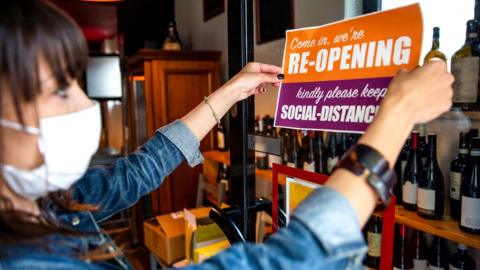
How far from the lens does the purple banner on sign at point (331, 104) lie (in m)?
0.69

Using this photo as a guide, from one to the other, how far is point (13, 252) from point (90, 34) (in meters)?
7.27

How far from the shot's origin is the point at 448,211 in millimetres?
1150

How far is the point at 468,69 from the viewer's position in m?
1.03

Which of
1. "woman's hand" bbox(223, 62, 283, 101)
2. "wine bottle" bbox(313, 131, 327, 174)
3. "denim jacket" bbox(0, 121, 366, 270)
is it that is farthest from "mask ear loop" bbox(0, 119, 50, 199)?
"wine bottle" bbox(313, 131, 327, 174)

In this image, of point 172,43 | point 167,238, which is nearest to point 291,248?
point 167,238

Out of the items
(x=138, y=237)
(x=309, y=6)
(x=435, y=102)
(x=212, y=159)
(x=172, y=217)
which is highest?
(x=309, y=6)

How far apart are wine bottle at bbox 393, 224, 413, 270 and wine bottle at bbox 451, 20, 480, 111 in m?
0.52

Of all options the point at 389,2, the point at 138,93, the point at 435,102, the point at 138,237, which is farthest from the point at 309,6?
the point at 138,237

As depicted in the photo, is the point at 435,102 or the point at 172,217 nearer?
the point at 435,102

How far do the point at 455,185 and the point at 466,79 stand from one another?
0.34m

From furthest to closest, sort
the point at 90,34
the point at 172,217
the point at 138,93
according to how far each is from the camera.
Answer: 1. the point at 90,34
2. the point at 138,93
3. the point at 172,217

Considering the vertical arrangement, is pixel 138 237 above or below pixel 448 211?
below

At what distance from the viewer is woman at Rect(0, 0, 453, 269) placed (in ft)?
1.58

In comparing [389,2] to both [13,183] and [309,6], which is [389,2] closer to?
[309,6]
